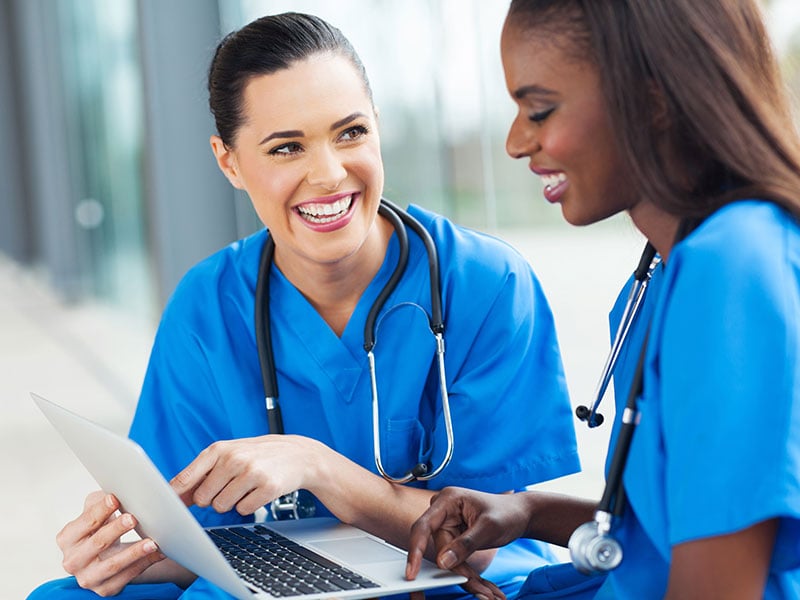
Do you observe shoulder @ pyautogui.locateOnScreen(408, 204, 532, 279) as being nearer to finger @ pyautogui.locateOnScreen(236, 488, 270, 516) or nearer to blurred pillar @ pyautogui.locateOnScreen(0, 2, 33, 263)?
finger @ pyautogui.locateOnScreen(236, 488, 270, 516)

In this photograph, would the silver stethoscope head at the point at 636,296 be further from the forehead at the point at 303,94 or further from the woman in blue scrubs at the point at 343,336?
the forehead at the point at 303,94

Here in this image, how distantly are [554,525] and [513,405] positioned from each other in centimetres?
22

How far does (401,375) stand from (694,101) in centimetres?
69

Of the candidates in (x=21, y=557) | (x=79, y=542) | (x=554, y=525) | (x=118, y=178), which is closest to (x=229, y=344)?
(x=79, y=542)

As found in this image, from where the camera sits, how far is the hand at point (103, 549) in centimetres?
129

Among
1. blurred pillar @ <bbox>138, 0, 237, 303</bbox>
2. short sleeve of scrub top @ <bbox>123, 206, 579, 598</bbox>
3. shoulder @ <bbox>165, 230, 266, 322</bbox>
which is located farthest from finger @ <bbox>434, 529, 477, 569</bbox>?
blurred pillar @ <bbox>138, 0, 237, 303</bbox>

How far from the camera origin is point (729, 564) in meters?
0.89

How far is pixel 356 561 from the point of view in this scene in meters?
1.27

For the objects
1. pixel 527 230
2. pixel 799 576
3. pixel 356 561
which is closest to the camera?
pixel 799 576

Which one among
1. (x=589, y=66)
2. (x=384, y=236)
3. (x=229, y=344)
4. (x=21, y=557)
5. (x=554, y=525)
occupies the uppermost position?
(x=589, y=66)

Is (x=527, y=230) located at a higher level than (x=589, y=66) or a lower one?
lower

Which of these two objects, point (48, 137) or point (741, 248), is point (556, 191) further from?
point (48, 137)

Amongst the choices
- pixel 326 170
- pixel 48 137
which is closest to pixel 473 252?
pixel 326 170

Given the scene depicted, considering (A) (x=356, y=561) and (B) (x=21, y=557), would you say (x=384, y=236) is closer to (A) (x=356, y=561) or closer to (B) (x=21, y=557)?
(A) (x=356, y=561)
